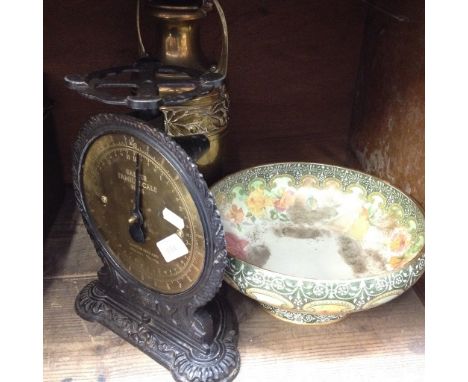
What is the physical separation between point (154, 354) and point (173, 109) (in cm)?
35

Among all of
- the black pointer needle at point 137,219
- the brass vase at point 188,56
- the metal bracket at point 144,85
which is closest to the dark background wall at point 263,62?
the brass vase at point 188,56

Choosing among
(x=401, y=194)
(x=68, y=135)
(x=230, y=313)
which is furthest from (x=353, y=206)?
(x=68, y=135)

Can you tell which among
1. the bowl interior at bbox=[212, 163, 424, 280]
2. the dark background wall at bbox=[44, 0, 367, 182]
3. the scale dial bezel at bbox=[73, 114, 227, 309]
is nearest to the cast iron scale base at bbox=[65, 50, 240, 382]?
the scale dial bezel at bbox=[73, 114, 227, 309]

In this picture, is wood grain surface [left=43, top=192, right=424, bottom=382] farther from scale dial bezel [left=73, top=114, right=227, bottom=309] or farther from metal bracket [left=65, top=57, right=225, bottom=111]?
metal bracket [left=65, top=57, right=225, bottom=111]

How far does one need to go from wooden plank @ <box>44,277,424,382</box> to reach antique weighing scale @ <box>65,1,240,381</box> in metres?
0.02

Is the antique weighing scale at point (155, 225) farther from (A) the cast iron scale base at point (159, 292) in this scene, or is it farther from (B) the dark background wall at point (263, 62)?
(B) the dark background wall at point (263, 62)

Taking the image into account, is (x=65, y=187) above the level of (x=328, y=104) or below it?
below

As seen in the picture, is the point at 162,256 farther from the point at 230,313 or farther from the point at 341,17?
the point at 341,17

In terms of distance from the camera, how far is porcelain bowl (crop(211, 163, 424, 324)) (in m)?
0.72

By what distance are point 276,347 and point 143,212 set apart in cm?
26

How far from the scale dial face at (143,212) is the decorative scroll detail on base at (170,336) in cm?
6

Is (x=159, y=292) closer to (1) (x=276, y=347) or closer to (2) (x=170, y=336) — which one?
(2) (x=170, y=336)

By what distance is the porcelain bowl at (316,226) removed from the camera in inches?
28.5

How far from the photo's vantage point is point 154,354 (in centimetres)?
63
